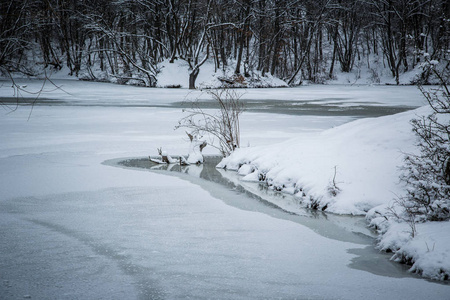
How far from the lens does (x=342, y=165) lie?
6.57 m

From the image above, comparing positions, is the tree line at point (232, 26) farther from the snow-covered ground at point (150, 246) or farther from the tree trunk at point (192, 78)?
the snow-covered ground at point (150, 246)

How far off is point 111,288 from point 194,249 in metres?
1.07

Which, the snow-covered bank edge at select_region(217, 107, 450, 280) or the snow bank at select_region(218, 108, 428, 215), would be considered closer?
the snow-covered bank edge at select_region(217, 107, 450, 280)

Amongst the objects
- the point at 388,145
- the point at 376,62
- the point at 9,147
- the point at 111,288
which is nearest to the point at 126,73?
the point at 376,62

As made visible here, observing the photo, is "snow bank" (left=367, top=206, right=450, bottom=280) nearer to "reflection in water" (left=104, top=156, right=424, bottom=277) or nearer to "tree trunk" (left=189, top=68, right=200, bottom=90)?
"reflection in water" (left=104, top=156, right=424, bottom=277)

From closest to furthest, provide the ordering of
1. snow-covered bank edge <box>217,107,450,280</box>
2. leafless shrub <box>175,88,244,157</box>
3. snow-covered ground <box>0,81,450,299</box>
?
snow-covered ground <box>0,81,450,299</box> < snow-covered bank edge <box>217,107,450,280</box> < leafless shrub <box>175,88,244,157</box>

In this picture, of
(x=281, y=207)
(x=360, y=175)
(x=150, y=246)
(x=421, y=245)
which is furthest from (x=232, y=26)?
(x=421, y=245)

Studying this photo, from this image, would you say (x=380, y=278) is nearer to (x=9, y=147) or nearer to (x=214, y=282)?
(x=214, y=282)

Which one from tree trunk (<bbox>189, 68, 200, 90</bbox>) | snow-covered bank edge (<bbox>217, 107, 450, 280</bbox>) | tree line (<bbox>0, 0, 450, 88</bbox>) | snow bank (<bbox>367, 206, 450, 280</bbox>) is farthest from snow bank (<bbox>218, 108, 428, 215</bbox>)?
tree line (<bbox>0, 0, 450, 88</bbox>)

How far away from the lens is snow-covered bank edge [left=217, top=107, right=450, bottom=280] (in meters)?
4.12

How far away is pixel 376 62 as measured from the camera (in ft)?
148

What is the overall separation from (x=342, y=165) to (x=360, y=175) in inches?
16.3

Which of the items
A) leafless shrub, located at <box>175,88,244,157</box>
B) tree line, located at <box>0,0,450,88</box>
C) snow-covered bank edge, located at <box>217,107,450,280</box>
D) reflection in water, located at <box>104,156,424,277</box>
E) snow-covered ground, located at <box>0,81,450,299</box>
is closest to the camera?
snow-covered ground, located at <box>0,81,450,299</box>

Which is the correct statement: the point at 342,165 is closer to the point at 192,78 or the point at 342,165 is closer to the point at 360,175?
the point at 360,175
